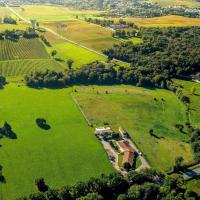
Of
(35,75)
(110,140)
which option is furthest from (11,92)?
(110,140)

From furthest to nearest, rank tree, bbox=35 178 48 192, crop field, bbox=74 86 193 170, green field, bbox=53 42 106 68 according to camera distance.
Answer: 1. green field, bbox=53 42 106 68
2. crop field, bbox=74 86 193 170
3. tree, bbox=35 178 48 192

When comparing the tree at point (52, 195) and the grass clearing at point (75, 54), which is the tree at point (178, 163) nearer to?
the tree at point (52, 195)

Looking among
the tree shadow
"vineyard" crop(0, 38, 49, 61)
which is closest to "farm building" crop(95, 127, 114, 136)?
the tree shadow

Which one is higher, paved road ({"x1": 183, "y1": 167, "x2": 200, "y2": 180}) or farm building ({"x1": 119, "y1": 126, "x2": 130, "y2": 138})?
farm building ({"x1": 119, "y1": 126, "x2": 130, "y2": 138})

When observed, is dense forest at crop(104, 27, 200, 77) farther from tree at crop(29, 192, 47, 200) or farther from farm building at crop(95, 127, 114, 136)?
tree at crop(29, 192, 47, 200)

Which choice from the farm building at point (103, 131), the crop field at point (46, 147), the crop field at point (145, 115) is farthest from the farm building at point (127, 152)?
the farm building at point (103, 131)

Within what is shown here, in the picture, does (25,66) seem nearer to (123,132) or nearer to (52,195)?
(123,132)
